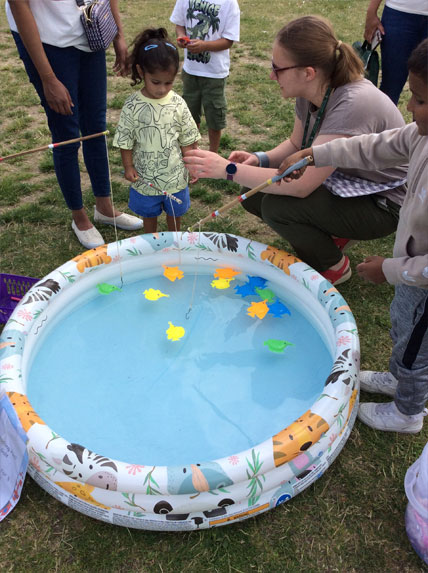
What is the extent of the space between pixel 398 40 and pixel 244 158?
1.48 m

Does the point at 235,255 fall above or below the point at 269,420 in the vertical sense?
above

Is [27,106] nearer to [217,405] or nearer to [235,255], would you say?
[235,255]

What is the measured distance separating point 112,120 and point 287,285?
10.3 feet

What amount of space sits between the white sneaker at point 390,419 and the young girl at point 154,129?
5.21ft

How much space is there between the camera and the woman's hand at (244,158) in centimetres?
299

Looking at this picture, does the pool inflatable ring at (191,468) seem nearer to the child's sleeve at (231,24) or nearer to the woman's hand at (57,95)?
the woman's hand at (57,95)

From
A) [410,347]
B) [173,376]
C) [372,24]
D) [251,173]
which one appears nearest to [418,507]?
[410,347]

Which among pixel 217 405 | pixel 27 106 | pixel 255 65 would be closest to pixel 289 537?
pixel 217 405

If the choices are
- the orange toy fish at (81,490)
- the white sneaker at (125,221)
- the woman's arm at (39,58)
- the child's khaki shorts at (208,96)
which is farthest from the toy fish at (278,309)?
the child's khaki shorts at (208,96)

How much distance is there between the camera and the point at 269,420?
2371 mm

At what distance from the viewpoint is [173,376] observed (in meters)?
2.59

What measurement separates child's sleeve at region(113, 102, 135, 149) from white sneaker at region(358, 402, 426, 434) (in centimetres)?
190

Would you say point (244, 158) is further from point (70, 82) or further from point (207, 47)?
point (207, 47)

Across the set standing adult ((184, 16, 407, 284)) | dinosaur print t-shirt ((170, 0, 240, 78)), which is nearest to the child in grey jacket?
standing adult ((184, 16, 407, 284))
